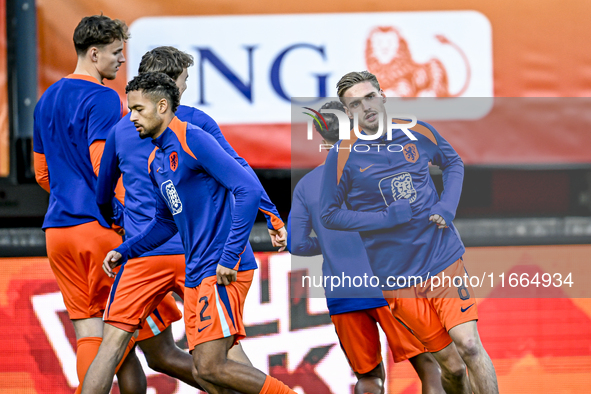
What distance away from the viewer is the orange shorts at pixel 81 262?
259 centimetres

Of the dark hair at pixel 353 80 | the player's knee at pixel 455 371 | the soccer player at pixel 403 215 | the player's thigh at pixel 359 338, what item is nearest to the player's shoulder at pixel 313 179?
the soccer player at pixel 403 215

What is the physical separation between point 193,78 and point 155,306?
1.19m

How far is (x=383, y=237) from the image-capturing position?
2.54 meters

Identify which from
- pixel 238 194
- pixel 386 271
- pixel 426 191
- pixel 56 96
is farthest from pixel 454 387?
pixel 56 96

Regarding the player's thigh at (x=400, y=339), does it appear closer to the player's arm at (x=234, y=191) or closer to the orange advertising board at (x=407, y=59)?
the player's arm at (x=234, y=191)

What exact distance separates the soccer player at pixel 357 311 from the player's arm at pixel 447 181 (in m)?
0.35

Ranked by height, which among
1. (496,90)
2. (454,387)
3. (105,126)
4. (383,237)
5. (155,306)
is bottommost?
(454,387)

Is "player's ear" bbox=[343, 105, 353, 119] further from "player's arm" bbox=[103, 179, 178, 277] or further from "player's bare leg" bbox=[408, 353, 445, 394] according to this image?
"player's bare leg" bbox=[408, 353, 445, 394]

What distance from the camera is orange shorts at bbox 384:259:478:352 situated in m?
2.47

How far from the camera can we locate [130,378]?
9.08 ft

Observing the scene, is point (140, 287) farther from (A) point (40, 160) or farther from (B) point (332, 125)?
(B) point (332, 125)

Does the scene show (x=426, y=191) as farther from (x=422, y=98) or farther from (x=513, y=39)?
(x=513, y=39)

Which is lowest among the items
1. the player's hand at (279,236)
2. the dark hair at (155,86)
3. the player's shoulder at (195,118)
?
the player's hand at (279,236)

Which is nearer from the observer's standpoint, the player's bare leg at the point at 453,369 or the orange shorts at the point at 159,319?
the player's bare leg at the point at 453,369
